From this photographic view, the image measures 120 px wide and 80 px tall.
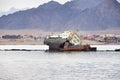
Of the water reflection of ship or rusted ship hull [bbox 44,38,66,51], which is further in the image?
the water reflection of ship

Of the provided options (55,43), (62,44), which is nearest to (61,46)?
(62,44)

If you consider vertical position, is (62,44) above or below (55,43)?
below

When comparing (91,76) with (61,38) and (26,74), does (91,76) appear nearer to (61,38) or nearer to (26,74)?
(26,74)

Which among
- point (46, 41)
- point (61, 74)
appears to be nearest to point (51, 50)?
point (46, 41)

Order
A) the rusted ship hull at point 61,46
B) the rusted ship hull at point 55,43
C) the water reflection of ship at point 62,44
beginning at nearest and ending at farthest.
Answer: the rusted ship hull at point 55,43 < the rusted ship hull at point 61,46 < the water reflection of ship at point 62,44

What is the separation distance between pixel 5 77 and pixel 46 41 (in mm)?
93095

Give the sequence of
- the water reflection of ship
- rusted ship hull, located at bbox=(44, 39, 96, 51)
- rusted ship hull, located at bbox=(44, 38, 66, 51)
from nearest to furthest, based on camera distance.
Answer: rusted ship hull, located at bbox=(44, 38, 66, 51) → rusted ship hull, located at bbox=(44, 39, 96, 51) → the water reflection of ship

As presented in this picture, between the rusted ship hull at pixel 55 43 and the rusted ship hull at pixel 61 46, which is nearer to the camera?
the rusted ship hull at pixel 55 43

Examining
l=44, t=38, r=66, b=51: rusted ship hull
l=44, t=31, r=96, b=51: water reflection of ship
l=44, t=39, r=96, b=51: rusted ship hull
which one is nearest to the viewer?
l=44, t=38, r=66, b=51: rusted ship hull

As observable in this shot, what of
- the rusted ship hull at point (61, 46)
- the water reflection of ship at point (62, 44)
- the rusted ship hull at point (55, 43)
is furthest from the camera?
the water reflection of ship at point (62, 44)

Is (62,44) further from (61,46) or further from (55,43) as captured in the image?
(55,43)

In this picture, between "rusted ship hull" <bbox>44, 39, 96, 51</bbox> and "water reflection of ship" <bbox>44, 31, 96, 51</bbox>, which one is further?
"water reflection of ship" <bbox>44, 31, 96, 51</bbox>

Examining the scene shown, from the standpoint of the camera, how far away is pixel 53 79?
5466cm

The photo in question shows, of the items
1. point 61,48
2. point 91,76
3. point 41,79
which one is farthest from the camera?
point 61,48
